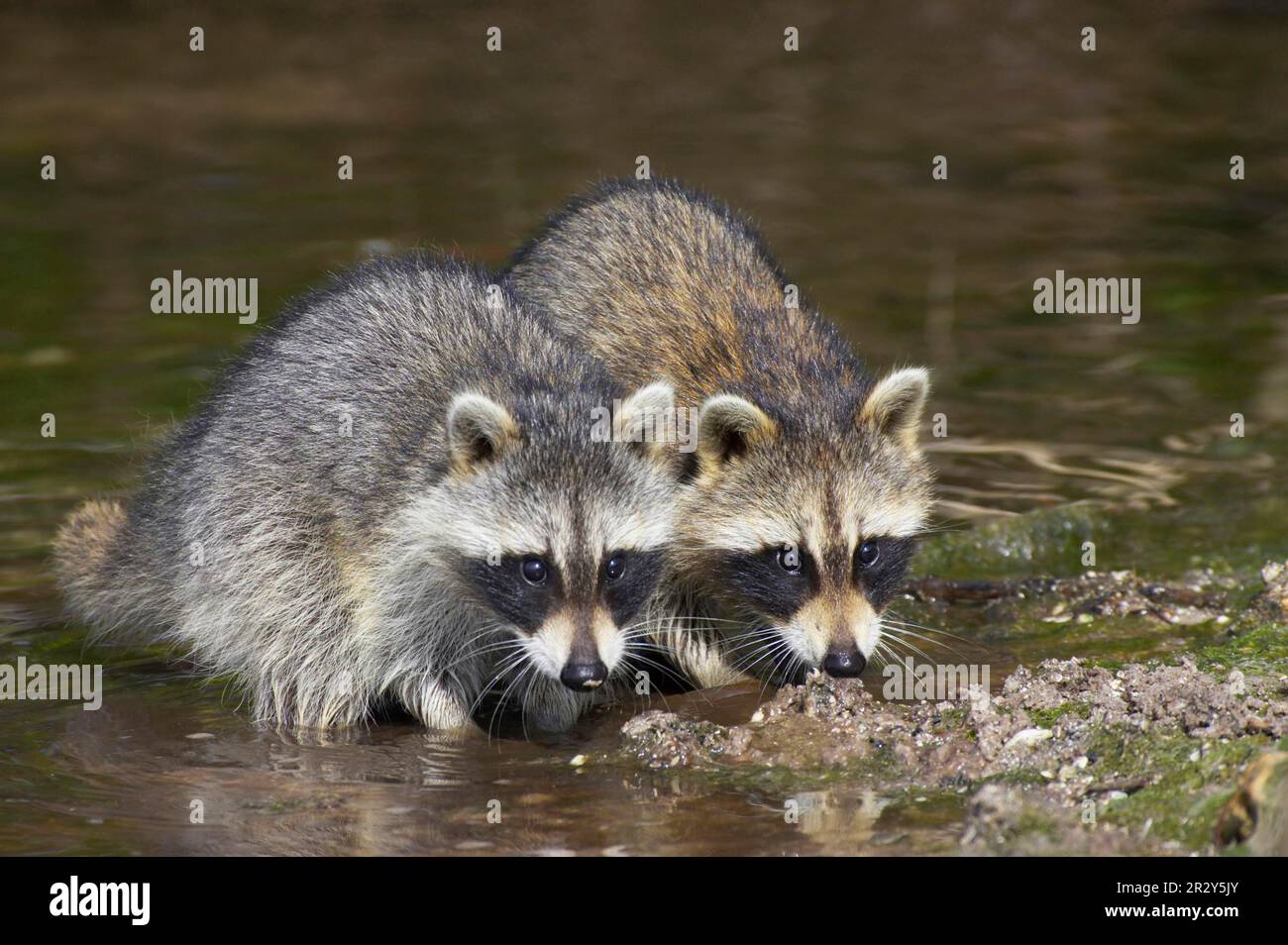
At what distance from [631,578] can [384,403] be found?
1047 mm

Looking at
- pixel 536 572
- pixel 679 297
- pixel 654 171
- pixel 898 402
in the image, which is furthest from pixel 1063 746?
pixel 654 171

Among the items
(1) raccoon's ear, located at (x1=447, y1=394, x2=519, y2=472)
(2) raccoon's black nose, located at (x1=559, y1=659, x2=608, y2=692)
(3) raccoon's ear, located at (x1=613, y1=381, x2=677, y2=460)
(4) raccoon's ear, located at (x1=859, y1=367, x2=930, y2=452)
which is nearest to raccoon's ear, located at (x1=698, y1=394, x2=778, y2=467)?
(3) raccoon's ear, located at (x1=613, y1=381, x2=677, y2=460)

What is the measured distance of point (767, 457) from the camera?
6012mm

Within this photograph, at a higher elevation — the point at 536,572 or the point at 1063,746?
the point at 536,572

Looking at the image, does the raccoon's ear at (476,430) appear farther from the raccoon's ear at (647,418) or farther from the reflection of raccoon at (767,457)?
the reflection of raccoon at (767,457)

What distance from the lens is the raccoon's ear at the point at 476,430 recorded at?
5.45 meters

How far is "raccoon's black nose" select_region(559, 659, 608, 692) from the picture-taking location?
524cm

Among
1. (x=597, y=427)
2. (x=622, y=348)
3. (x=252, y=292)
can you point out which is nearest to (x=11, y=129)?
(x=252, y=292)

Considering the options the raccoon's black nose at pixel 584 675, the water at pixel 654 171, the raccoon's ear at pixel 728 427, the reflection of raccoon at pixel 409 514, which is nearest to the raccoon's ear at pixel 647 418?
the reflection of raccoon at pixel 409 514

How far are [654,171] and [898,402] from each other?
7436mm

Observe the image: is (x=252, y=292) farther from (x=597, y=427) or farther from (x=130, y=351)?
(x=597, y=427)

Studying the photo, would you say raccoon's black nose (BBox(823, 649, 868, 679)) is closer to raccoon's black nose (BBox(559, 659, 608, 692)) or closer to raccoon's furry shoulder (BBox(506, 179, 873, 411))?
raccoon's black nose (BBox(559, 659, 608, 692))

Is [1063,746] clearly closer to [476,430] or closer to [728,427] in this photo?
[728,427]

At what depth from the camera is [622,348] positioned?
6766mm
